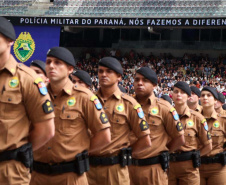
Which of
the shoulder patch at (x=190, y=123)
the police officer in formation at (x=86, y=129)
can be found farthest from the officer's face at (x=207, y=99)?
the shoulder patch at (x=190, y=123)

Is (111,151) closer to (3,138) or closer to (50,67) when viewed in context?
(50,67)

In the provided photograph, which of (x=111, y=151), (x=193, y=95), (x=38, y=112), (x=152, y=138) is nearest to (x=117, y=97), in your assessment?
(x=111, y=151)

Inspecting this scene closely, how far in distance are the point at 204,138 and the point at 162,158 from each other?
1512 millimetres

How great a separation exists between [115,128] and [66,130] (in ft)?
3.78

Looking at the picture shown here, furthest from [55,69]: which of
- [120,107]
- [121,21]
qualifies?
[121,21]

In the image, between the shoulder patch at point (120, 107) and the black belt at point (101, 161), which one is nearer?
the black belt at point (101, 161)

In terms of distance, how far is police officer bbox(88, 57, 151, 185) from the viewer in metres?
5.65

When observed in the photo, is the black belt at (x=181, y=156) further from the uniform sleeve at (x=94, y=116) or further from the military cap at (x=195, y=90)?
the uniform sleeve at (x=94, y=116)

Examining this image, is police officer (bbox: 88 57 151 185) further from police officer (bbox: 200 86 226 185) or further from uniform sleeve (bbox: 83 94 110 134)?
police officer (bbox: 200 86 226 185)

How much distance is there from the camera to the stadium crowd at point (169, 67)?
74.9ft

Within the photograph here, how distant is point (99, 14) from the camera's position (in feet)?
88.7

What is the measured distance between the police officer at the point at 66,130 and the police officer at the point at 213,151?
410 centimetres

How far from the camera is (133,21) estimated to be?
25.7 metres

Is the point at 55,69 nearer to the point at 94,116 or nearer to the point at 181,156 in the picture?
the point at 94,116
